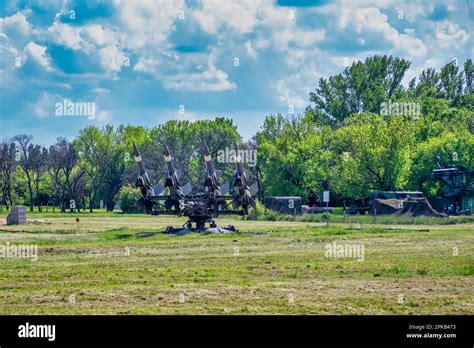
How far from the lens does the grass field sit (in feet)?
70.0

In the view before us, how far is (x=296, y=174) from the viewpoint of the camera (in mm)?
99062

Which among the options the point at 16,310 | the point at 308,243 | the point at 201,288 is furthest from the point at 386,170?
the point at 16,310

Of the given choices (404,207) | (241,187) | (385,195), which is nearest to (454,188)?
(385,195)

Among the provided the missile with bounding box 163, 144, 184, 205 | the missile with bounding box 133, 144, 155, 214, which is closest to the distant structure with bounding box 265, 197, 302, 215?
the missile with bounding box 133, 144, 155, 214

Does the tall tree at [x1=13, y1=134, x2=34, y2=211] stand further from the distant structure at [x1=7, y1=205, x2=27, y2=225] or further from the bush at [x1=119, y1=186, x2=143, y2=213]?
the distant structure at [x1=7, y1=205, x2=27, y2=225]

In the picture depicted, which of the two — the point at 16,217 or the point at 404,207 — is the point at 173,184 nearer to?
the point at 16,217

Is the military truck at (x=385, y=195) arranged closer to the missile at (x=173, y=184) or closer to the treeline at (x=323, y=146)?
the treeline at (x=323, y=146)

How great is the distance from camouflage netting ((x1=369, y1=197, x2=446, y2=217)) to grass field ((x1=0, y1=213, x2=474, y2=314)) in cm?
2318

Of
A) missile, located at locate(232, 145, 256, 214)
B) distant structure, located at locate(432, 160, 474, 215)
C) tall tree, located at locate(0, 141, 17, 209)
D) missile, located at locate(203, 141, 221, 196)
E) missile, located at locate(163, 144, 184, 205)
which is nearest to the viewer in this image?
missile, located at locate(203, 141, 221, 196)

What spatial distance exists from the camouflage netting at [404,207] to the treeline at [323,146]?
40.9ft

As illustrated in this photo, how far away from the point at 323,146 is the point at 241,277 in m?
80.6

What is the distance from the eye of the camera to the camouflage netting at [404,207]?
226 ft
